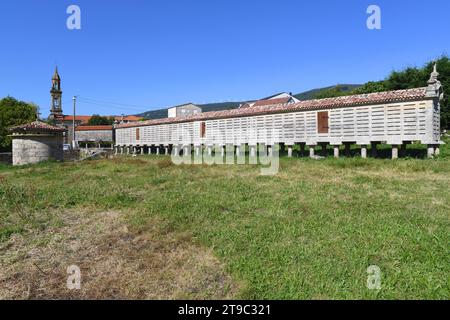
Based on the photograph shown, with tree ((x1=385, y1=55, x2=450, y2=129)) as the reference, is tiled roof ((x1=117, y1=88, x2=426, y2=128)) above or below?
below

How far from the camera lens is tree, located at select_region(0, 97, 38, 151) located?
41.1 m

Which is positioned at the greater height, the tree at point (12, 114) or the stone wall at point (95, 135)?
the tree at point (12, 114)

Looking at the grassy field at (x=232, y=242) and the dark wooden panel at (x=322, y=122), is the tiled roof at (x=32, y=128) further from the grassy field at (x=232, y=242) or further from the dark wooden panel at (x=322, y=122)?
the dark wooden panel at (x=322, y=122)

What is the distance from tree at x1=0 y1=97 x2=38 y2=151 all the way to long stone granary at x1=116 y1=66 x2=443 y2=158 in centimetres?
2685

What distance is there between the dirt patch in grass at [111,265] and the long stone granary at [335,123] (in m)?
14.3

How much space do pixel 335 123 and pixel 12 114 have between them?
42.8 m

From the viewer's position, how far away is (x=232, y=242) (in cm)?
495

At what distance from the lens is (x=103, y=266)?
433cm

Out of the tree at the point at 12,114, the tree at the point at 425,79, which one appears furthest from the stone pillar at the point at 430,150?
the tree at the point at 12,114

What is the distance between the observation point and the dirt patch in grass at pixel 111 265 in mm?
3629

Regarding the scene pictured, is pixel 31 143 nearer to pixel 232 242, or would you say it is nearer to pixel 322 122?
pixel 322 122

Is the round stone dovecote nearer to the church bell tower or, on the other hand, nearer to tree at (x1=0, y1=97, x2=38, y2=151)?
tree at (x1=0, y1=97, x2=38, y2=151)

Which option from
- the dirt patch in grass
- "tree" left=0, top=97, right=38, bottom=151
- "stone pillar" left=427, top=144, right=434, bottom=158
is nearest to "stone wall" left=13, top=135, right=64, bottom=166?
"tree" left=0, top=97, right=38, bottom=151

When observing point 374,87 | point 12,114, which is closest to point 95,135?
point 12,114
